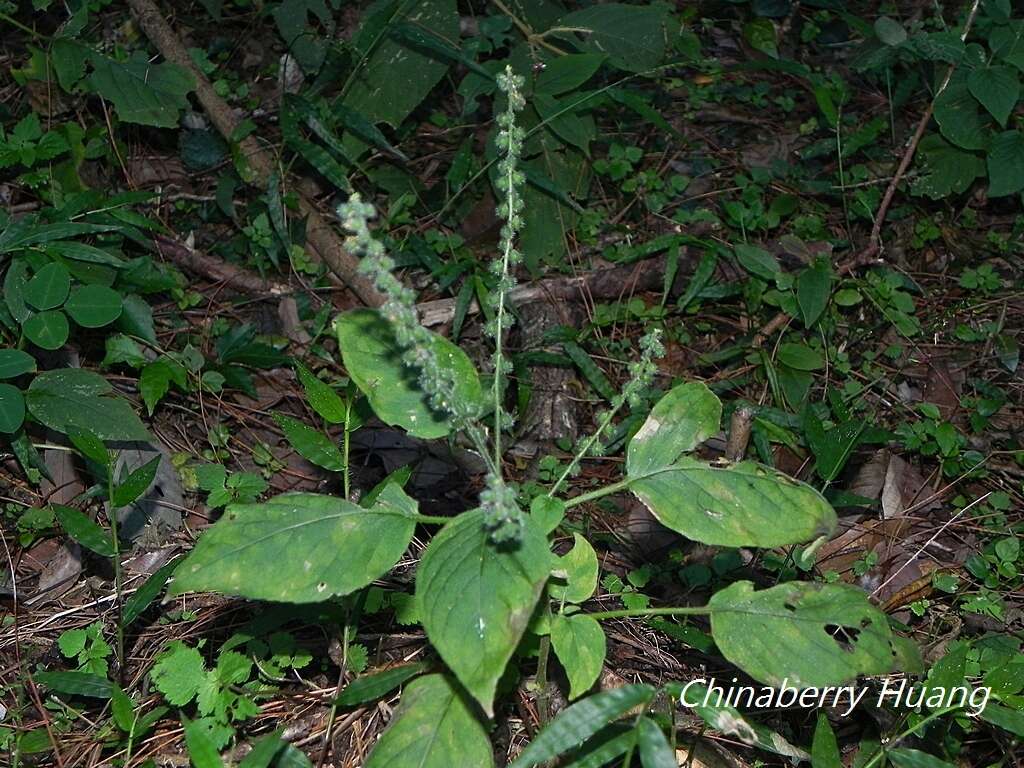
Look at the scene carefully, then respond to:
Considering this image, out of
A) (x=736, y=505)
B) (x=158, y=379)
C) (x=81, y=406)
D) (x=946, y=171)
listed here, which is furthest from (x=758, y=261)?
(x=81, y=406)

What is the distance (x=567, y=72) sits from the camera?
141 inches

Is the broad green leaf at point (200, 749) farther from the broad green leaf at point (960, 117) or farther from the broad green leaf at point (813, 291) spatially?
the broad green leaf at point (960, 117)

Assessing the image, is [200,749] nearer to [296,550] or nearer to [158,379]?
[296,550]

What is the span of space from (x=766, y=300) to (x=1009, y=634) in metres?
1.51

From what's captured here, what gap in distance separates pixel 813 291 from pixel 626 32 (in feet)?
4.39

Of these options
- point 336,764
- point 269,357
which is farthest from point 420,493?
point 336,764

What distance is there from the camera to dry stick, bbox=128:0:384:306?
12.2 feet

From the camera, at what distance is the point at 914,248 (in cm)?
390

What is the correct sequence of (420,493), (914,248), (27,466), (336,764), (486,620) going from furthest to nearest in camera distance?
1. (914,248)
2. (420,493)
3. (27,466)
4. (336,764)
5. (486,620)

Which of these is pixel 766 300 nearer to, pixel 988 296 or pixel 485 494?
pixel 988 296

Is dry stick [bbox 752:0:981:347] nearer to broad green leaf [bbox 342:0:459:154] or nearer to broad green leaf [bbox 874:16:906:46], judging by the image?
broad green leaf [bbox 874:16:906:46]

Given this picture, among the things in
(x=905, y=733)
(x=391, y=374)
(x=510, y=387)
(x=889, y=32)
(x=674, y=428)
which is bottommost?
(x=905, y=733)

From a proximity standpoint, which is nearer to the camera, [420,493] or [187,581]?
[187,581]

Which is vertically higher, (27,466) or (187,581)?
(187,581)
